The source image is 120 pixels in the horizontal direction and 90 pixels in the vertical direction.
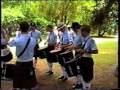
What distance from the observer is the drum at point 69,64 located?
11.2 m

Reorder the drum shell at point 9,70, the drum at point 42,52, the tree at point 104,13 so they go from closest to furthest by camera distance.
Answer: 1. the drum shell at point 9,70
2. the drum at point 42,52
3. the tree at point 104,13

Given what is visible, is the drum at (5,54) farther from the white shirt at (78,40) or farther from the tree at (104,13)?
the tree at (104,13)

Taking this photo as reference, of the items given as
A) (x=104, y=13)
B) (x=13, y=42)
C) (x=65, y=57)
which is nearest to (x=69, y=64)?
(x=65, y=57)

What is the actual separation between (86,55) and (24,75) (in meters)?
1.78

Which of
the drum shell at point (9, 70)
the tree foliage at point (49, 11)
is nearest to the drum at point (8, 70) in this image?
the drum shell at point (9, 70)

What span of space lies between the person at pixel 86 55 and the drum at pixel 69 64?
37cm

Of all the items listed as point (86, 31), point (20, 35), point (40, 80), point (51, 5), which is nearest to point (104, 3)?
point (40, 80)

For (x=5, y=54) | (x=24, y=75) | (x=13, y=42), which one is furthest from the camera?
(x=5, y=54)

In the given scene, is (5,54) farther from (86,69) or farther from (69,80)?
(69,80)

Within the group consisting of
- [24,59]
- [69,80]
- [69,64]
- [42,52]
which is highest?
[24,59]

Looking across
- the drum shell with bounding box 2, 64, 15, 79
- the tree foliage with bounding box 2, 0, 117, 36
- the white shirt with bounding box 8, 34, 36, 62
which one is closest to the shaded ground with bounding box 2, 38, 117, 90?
the drum shell with bounding box 2, 64, 15, 79

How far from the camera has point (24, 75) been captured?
938 cm

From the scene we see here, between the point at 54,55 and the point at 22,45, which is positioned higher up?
the point at 22,45

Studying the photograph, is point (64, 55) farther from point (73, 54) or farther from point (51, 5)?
point (51, 5)
